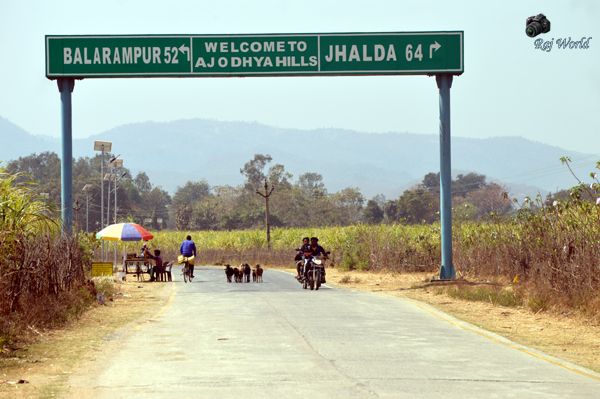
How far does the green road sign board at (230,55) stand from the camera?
2942 cm

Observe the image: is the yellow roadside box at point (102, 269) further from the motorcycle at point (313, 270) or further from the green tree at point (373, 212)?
the green tree at point (373, 212)

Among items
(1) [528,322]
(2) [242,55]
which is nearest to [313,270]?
(2) [242,55]

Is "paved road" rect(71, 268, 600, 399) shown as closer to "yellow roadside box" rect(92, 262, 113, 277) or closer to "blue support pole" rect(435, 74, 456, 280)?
"blue support pole" rect(435, 74, 456, 280)

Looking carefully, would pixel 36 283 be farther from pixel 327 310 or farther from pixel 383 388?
pixel 383 388

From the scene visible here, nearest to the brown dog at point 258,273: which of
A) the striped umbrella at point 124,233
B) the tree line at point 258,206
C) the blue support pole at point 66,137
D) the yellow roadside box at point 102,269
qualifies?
the striped umbrella at point 124,233

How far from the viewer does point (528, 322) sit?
65.2ft

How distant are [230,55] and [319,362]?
17859 mm

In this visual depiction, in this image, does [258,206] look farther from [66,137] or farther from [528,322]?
[528,322]

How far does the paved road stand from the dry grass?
0.79 m

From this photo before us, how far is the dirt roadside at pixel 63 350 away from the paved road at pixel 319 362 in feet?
1.21

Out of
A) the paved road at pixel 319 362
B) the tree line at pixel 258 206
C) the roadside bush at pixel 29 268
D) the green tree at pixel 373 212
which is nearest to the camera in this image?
the paved road at pixel 319 362

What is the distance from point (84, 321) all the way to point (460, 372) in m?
9.67

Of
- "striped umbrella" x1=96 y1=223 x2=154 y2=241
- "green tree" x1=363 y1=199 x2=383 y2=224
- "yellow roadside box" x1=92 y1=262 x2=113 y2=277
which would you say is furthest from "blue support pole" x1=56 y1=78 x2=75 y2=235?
"green tree" x1=363 y1=199 x2=383 y2=224

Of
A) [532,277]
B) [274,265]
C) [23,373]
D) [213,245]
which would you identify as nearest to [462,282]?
[532,277]
